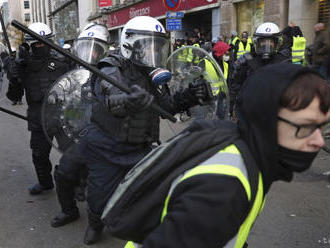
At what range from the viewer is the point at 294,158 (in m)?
1.16

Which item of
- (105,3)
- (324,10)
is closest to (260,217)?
(324,10)

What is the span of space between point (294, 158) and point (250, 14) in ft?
43.3

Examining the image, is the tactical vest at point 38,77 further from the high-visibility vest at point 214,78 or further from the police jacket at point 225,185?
the police jacket at point 225,185

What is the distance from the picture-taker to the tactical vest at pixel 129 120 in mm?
2619

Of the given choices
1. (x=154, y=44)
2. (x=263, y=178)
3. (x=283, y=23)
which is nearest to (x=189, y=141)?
(x=263, y=178)

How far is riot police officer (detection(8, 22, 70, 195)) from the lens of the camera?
3.95 meters

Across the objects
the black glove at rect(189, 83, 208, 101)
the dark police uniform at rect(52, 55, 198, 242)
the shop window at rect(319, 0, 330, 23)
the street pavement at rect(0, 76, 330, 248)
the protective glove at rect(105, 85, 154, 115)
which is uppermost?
the shop window at rect(319, 0, 330, 23)

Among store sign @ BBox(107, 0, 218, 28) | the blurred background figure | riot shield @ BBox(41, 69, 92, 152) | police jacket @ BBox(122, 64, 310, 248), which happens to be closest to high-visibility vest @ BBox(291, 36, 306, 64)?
the blurred background figure

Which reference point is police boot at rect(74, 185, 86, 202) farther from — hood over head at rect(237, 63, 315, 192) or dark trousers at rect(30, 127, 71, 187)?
hood over head at rect(237, 63, 315, 192)

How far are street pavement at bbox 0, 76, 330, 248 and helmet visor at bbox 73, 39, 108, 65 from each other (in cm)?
99

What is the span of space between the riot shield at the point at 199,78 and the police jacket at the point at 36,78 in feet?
4.26

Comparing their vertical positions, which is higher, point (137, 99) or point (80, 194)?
point (137, 99)

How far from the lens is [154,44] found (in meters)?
2.80

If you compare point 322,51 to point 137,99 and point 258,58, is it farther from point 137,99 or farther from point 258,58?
point 258,58
